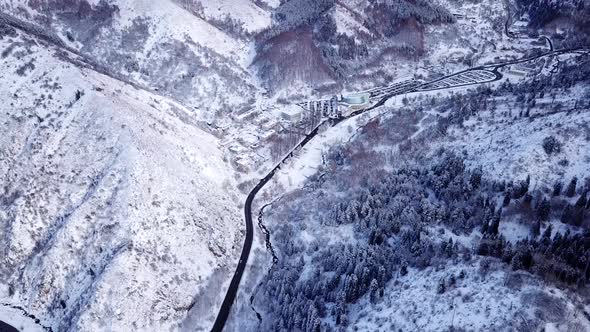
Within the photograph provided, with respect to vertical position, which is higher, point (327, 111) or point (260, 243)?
point (327, 111)

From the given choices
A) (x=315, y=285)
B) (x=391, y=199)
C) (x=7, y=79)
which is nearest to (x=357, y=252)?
(x=315, y=285)

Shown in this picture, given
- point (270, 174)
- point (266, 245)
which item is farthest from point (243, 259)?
point (270, 174)

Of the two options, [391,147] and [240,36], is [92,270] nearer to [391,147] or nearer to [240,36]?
[391,147]

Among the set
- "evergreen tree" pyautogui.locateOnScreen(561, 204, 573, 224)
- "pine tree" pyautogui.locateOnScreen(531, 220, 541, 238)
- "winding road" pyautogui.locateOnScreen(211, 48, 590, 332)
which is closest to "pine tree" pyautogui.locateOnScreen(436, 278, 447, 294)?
"pine tree" pyautogui.locateOnScreen(531, 220, 541, 238)

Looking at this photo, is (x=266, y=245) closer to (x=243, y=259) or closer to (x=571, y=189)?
(x=243, y=259)

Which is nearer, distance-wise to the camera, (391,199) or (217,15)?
(391,199)

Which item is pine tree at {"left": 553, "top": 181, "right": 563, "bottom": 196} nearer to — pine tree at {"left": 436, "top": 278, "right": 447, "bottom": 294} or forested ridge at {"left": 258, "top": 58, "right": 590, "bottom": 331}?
forested ridge at {"left": 258, "top": 58, "right": 590, "bottom": 331}

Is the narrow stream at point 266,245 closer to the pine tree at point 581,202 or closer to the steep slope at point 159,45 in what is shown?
the steep slope at point 159,45

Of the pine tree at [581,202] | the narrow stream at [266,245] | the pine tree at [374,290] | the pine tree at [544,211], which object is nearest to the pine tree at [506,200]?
the pine tree at [544,211]
